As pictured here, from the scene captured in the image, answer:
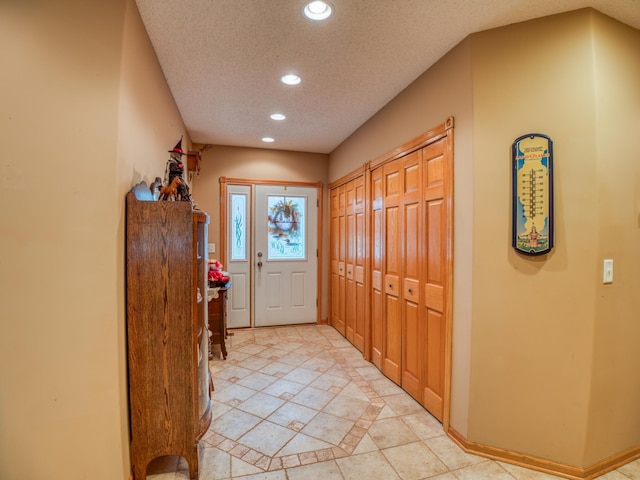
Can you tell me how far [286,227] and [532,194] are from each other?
3312 mm

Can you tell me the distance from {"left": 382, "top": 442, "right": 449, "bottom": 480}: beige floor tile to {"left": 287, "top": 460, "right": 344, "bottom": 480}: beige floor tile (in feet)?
1.10

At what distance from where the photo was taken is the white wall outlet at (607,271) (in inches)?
66.4

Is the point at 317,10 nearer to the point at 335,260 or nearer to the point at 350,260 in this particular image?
the point at 350,260

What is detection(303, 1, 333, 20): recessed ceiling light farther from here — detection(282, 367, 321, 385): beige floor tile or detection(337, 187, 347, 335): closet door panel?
detection(282, 367, 321, 385): beige floor tile

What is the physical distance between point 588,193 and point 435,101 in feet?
3.65

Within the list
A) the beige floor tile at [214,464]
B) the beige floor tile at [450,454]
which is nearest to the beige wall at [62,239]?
the beige floor tile at [214,464]

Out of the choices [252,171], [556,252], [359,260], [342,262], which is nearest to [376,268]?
[359,260]

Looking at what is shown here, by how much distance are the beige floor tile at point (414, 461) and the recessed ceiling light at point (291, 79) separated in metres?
2.68

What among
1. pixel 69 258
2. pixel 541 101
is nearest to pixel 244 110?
pixel 69 258

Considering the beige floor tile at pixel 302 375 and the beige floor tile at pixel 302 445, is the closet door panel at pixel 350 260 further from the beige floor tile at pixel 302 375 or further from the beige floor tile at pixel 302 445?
the beige floor tile at pixel 302 445

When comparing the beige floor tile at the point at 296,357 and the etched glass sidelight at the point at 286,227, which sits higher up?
the etched glass sidelight at the point at 286,227

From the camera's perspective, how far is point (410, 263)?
2594 millimetres

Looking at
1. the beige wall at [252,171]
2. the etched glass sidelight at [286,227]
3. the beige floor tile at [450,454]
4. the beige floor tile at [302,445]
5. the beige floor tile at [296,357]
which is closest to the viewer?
the beige floor tile at [450,454]

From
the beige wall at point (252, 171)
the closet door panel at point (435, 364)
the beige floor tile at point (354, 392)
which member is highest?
the beige wall at point (252, 171)
